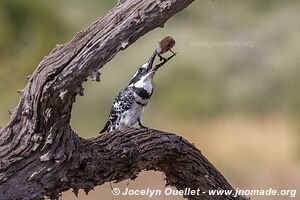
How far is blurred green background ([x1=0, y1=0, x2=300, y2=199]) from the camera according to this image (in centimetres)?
1004

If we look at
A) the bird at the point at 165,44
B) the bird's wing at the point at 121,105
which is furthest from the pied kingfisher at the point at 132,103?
the bird at the point at 165,44

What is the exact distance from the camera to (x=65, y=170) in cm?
372

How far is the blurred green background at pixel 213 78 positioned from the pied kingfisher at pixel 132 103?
3.90 metres

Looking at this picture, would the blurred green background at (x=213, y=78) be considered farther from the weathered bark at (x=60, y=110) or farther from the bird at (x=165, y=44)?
the weathered bark at (x=60, y=110)

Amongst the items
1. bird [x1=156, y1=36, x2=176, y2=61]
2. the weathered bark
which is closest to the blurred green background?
bird [x1=156, y1=36, x2=176, y2=61]

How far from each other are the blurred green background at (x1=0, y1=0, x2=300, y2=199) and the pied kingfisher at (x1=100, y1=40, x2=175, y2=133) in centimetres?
390

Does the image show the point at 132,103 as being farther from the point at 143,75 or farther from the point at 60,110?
the point at 60,110

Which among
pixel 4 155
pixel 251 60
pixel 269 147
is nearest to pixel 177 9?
pixel 4 155

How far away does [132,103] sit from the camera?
4.88 m

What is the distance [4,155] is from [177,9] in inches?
32.3

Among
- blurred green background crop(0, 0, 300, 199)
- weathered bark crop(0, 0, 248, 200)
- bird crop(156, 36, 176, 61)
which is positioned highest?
blurred green background crop(0, 0, 300, 199)

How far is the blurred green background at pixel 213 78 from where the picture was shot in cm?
1004

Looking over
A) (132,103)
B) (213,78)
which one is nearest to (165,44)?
(132,103)

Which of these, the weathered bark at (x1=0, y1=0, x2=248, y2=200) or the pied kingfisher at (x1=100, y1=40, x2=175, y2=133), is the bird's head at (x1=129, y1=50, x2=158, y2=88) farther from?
the weathered bark at (x1=0, y1=0, x2=248, y2=200)
